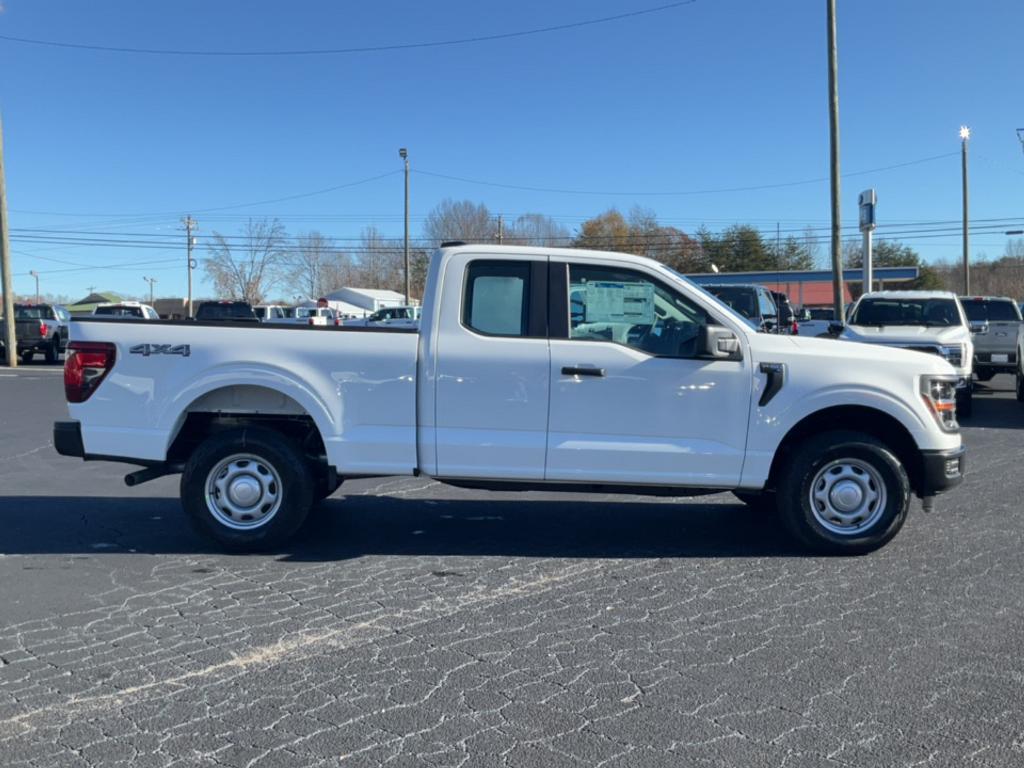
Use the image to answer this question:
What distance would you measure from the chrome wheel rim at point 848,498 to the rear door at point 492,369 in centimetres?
191

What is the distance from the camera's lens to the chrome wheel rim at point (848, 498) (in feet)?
20.7

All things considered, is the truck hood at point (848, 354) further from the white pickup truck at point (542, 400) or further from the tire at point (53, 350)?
the tire at point (53, 350)

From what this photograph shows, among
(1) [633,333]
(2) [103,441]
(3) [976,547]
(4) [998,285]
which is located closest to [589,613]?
(1) [633,333]

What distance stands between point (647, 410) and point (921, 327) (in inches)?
367

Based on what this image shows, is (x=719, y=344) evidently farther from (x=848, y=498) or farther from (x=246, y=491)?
(x=246, y=491)

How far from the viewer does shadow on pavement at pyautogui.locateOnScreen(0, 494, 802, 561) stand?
6.61 meters

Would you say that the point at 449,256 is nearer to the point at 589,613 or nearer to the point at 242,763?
the point at 589,613

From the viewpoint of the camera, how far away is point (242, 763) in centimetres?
346

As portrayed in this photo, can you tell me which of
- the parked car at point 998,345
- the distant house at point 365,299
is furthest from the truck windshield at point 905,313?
the distant house at point 365,299

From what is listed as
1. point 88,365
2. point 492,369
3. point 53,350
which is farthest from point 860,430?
point 53,350

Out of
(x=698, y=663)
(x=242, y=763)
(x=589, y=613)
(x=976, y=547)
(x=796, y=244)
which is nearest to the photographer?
(x=242, y=763)

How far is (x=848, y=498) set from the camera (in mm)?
6305

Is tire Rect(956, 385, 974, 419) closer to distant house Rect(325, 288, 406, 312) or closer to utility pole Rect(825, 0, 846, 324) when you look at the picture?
utility pole Rect(825, 0, 846, 324)

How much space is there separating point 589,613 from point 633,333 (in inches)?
79.9
